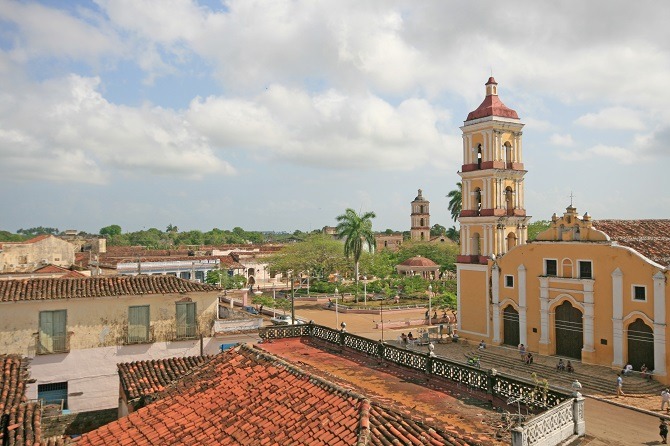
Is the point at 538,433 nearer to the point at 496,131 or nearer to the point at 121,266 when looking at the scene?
the point at 496,131

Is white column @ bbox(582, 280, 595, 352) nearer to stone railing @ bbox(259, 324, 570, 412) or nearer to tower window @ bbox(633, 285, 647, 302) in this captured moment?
tower window @ bbox(633, 285, 647, 302)

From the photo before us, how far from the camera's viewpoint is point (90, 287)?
19.2 m

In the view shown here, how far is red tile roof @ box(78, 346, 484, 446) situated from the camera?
7.69 m

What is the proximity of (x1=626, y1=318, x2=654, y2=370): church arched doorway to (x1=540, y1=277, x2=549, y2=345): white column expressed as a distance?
13.1 feet

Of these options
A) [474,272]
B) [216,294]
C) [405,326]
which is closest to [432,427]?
[216,294]

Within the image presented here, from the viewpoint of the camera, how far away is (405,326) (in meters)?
38.0

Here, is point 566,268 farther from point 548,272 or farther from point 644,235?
point 644,235

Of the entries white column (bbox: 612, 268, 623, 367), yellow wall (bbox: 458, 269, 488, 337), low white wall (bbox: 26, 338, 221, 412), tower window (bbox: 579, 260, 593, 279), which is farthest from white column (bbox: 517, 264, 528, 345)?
low white wall (bbox: 26, 338, 221, 412)

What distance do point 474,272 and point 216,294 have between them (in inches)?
671

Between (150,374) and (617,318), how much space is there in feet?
65.4

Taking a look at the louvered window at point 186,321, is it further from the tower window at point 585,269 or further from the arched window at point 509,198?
the arched window at point 509,198

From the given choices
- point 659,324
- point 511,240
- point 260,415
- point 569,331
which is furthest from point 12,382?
point 511,240

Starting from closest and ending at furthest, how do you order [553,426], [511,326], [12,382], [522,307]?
1. [553,426]
2. [12,382]
3. [522,307]
4. [511,326]

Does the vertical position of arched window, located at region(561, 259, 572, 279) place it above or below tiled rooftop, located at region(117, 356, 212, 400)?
above
